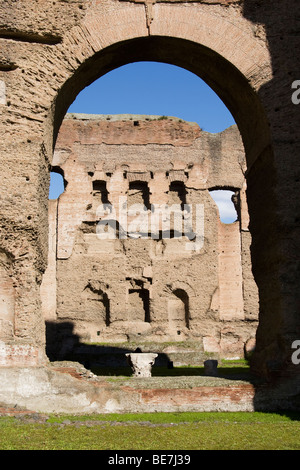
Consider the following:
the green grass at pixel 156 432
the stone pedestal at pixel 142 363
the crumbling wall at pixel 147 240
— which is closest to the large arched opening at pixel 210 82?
the green grass at pixel 156 432

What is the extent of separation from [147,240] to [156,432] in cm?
1096

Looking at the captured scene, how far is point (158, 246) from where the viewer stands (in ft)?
52.7

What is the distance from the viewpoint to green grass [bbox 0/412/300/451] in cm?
455

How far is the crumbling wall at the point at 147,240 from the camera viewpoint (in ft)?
50.5

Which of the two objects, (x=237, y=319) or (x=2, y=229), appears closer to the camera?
(x=2, y=229)

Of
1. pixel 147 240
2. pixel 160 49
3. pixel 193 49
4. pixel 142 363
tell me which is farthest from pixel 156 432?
pixel 147 240

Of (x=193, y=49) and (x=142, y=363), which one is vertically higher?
(x=193, y=49)

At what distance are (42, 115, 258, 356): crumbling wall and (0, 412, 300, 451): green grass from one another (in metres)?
8.85

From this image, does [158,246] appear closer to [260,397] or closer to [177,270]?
[177,270]

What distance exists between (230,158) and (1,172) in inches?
449

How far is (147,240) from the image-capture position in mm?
15938

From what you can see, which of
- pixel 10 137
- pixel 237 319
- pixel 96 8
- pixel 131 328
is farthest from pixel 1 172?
pixel 237 319

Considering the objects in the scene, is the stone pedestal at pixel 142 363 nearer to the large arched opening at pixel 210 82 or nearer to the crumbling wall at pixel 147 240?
the large arched opening at pixel 210 82

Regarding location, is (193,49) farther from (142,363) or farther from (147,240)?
(147,240)
